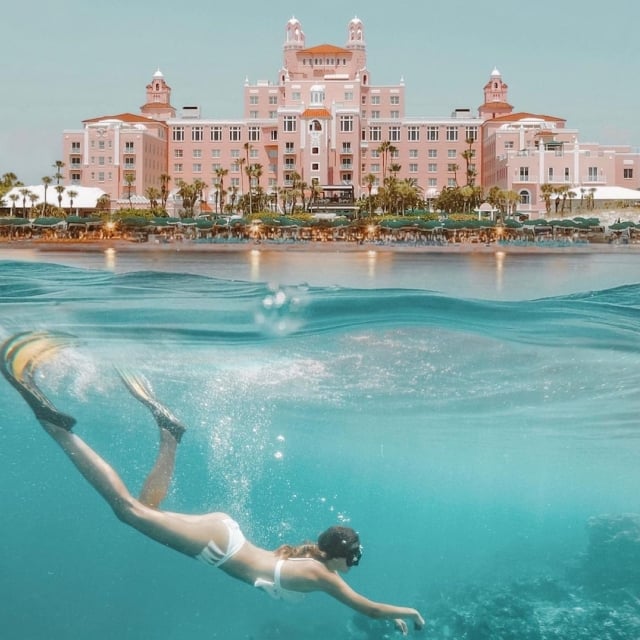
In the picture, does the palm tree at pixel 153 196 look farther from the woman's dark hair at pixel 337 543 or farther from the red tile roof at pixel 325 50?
the woman's dark hair at pixel 337 543

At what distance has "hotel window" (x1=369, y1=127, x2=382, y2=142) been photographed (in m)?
84.1

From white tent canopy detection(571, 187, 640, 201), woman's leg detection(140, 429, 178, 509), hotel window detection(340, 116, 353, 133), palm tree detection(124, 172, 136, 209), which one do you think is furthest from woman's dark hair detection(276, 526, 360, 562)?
hotel window detection(340, 116, 353, 133)

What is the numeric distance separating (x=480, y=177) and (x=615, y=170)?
47.9ft

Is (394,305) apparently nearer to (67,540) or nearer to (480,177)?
(67,540)

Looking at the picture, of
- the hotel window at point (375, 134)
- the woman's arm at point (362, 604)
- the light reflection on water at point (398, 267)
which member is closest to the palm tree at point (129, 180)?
the hotel window at point (375, 134)

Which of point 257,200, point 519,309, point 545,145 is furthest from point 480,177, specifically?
point 519,309

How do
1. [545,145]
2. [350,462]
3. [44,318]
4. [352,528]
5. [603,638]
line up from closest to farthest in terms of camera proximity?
1. [603,638]
2. [352,528]
3. [350,462]
4. [44,318]
5. [545,145]

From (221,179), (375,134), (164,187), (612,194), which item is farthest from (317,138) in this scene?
(612,194)

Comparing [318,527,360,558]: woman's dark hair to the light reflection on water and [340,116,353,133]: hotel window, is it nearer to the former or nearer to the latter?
the light reflection on water

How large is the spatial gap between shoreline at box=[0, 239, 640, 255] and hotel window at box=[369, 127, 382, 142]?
74448mm

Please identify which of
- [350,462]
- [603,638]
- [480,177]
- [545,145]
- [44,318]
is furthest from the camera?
[480,177]

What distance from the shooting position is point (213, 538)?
193 inches

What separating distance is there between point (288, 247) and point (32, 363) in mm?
4650

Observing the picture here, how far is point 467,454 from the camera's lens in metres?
5.77
